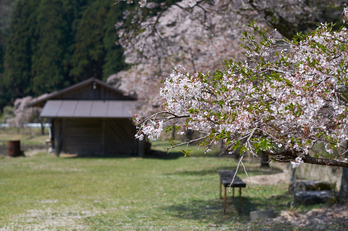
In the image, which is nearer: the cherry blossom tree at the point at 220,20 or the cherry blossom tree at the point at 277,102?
the cherry blossom tree at the point at 277,102

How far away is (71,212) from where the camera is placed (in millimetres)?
Answer: 8773

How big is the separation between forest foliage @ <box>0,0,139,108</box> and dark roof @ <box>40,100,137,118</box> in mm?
23076

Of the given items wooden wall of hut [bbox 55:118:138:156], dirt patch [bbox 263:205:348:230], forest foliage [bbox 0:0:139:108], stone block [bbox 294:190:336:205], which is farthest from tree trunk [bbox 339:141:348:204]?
forest foliage [bbox 0:0:139:108]

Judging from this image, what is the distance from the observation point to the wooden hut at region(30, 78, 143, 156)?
2394 cm

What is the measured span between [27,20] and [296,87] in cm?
→ 5302

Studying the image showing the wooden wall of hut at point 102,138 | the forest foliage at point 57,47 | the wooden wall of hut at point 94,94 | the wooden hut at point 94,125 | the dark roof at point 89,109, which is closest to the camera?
the dark roof at point 89,109

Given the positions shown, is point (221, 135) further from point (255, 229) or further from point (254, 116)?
point (255, 229)

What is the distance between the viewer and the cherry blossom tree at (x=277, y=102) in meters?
4.33

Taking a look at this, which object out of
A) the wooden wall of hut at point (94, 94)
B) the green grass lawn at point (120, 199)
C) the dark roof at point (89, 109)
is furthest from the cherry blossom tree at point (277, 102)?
the wooden wall of hut at point (94, 94)

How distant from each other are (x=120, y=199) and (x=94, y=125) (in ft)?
48.8

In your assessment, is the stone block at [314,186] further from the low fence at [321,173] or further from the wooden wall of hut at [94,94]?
the wooden wall of hut at [94,94]

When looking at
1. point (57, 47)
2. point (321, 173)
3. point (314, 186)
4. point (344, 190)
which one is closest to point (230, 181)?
point (344, 190)

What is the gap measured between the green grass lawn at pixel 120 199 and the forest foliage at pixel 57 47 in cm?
3207

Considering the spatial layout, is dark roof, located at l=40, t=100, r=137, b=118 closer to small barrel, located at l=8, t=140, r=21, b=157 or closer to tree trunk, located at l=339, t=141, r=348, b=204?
small barrel, located at l=8, t=140, r=21, b=157
